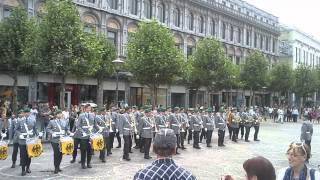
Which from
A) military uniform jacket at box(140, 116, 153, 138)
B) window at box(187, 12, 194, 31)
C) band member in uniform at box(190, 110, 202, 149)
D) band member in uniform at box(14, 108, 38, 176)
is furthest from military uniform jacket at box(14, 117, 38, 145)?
window at box(187, 12, 194, 31)

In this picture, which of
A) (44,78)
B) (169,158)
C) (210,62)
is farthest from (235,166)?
(210,62)

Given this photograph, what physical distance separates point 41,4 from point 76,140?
1853cm

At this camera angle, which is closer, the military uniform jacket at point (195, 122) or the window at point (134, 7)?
the military uniform jacket at point (195, 122)

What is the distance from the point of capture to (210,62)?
3819cm

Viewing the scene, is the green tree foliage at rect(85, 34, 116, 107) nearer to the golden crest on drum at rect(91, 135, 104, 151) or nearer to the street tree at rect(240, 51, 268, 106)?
the golden crest on drum at rect(91, 135, 104, 151)

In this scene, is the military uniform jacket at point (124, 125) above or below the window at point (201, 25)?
below

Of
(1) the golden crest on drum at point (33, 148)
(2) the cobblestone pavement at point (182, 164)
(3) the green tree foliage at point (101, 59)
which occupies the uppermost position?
(3) the green tree foliage at point (101, 59)

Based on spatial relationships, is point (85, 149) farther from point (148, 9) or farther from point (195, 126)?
point (148, 9)

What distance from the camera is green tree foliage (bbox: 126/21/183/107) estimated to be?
30.6 metres

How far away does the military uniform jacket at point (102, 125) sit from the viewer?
1479 cm

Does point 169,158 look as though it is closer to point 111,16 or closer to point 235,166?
point 235,166

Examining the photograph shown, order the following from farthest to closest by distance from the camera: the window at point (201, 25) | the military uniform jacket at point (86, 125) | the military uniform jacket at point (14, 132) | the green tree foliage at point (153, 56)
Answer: the window at point (201, 25), the green tree foliage at point (153, 56), the military uniform jacket at point (86, 125), the military uniform jacket at point (14, 132)

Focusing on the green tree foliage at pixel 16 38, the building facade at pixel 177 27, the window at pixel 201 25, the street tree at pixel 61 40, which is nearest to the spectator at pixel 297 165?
the street tree at pixel 61 40

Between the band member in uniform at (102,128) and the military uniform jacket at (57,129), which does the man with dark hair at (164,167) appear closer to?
the military uniform jacket at (57,129)
